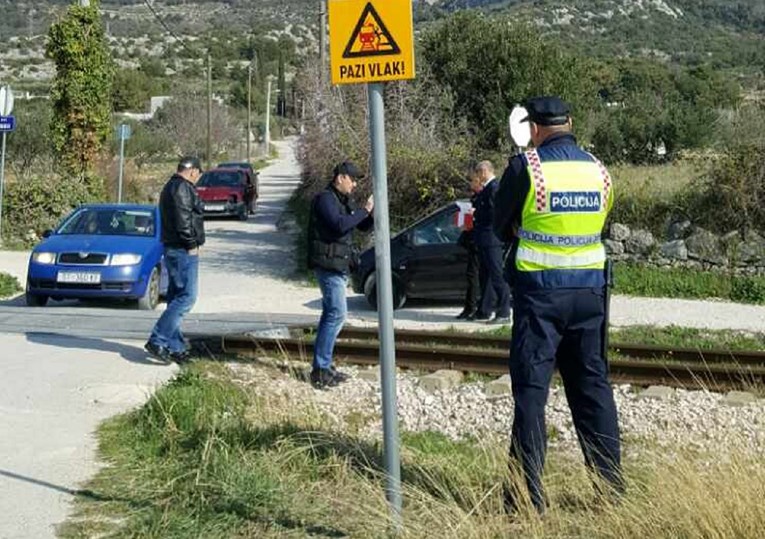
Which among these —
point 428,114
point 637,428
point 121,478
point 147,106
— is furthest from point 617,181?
point 147,106

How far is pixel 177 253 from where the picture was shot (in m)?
10.5

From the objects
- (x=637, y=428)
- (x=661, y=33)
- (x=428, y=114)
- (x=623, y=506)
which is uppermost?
(x=661, y=33)

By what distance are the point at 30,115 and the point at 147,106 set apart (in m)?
44.9

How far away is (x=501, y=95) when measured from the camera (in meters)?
24.1

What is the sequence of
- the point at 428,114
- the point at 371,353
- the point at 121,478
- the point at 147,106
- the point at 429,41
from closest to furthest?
the point at 121,478, the point at 371,353, the point at 428,114, the point at 429,41, the point at 147,106

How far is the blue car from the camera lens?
14.9 metres

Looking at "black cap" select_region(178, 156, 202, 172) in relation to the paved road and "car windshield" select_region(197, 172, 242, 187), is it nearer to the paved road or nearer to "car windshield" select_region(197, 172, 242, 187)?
the paved road

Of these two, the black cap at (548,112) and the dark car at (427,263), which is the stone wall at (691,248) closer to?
the dark car at (427,263)

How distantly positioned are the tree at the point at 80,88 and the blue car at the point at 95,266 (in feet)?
33.0

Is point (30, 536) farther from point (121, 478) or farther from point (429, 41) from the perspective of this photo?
point (429, 41)

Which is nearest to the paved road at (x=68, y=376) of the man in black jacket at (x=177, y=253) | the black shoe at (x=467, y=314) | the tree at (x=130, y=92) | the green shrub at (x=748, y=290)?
the man in black jacket at (x=177, y=253)

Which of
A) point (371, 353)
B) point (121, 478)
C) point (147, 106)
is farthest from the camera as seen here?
point (147, 106)

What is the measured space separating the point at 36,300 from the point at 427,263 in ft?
17.1

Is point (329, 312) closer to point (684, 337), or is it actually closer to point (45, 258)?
point (684, 337)
